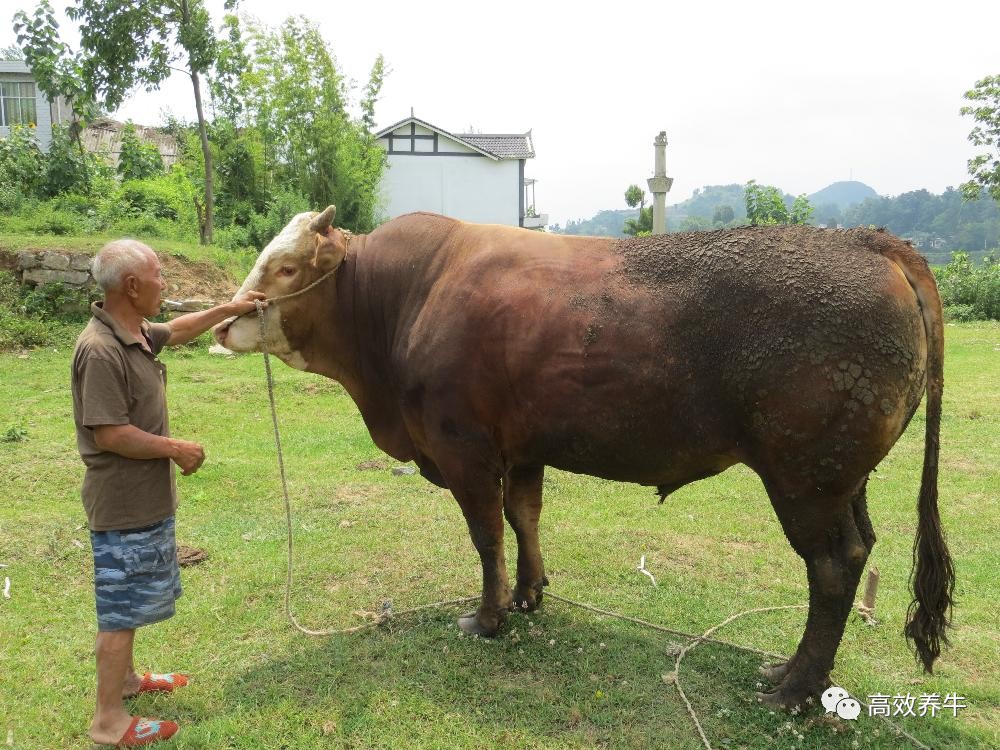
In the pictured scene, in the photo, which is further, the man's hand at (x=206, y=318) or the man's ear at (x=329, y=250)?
the man's ear at (x=329, y=250)

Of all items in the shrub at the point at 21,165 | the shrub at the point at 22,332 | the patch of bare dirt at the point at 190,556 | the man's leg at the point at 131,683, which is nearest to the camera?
the man's leg at the point at 131,683

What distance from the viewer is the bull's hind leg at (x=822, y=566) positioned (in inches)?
129

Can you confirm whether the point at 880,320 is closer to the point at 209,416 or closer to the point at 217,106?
the point at 209,416

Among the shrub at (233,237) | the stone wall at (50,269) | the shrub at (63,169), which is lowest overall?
the stone wall at (50,269)

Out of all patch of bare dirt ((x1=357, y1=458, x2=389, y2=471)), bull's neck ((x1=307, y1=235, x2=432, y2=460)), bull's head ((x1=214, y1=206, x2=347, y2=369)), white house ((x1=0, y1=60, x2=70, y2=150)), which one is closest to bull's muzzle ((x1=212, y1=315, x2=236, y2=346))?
bull's head ((x1=214, y1=206, x2=347, y2=369))

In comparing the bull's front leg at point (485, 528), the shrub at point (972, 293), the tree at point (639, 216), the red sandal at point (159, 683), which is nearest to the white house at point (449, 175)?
the tree at point (639, 216)

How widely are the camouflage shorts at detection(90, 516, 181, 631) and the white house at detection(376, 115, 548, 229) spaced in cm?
2890

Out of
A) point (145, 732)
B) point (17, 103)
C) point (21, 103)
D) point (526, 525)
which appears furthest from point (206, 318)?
point (17, 103)

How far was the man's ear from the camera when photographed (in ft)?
13.9

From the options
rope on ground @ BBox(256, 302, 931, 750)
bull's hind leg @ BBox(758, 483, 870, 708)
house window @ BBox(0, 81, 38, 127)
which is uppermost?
house window @ BBox(0, 81, 38, 127)

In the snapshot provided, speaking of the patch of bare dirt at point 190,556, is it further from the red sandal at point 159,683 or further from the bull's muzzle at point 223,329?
the bull's muzzle at point 223,329

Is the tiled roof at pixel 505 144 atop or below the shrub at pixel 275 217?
atop

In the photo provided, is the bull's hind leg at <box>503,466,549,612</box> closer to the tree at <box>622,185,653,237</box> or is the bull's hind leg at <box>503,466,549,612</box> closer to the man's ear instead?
the man's ear

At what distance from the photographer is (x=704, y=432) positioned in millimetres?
3414
